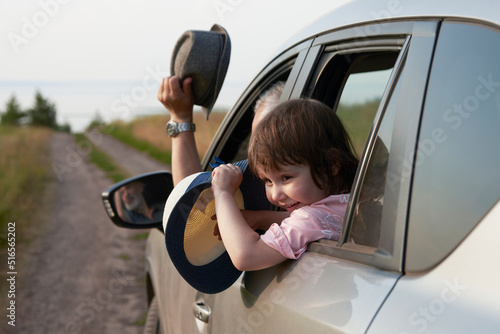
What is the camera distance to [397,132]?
4.48 ft

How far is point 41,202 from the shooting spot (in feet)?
41.3

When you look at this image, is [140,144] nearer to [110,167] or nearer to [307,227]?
[110,167]

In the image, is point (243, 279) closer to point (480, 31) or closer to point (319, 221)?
point (319, 221)

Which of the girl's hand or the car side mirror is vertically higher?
the girl's hand

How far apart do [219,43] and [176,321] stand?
4.01 ft

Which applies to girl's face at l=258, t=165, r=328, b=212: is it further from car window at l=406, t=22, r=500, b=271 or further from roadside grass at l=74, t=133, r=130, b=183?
roadside grass at l=74, t=133, r=130, b=183

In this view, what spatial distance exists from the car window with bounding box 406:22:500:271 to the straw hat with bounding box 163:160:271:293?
740mm

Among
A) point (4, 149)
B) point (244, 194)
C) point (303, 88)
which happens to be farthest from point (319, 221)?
point (4, 149)

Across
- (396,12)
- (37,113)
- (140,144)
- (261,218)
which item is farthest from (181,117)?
(37,113)

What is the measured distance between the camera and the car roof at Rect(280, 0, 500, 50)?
4.06 feet

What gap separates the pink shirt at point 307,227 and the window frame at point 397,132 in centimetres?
3

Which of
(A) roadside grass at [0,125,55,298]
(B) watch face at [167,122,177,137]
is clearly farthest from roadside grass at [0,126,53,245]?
(B) watch face at [167,122,177,137]

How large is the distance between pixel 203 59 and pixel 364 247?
1.26m

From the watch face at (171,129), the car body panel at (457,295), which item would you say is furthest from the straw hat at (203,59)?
the car body panel at (457,295)
